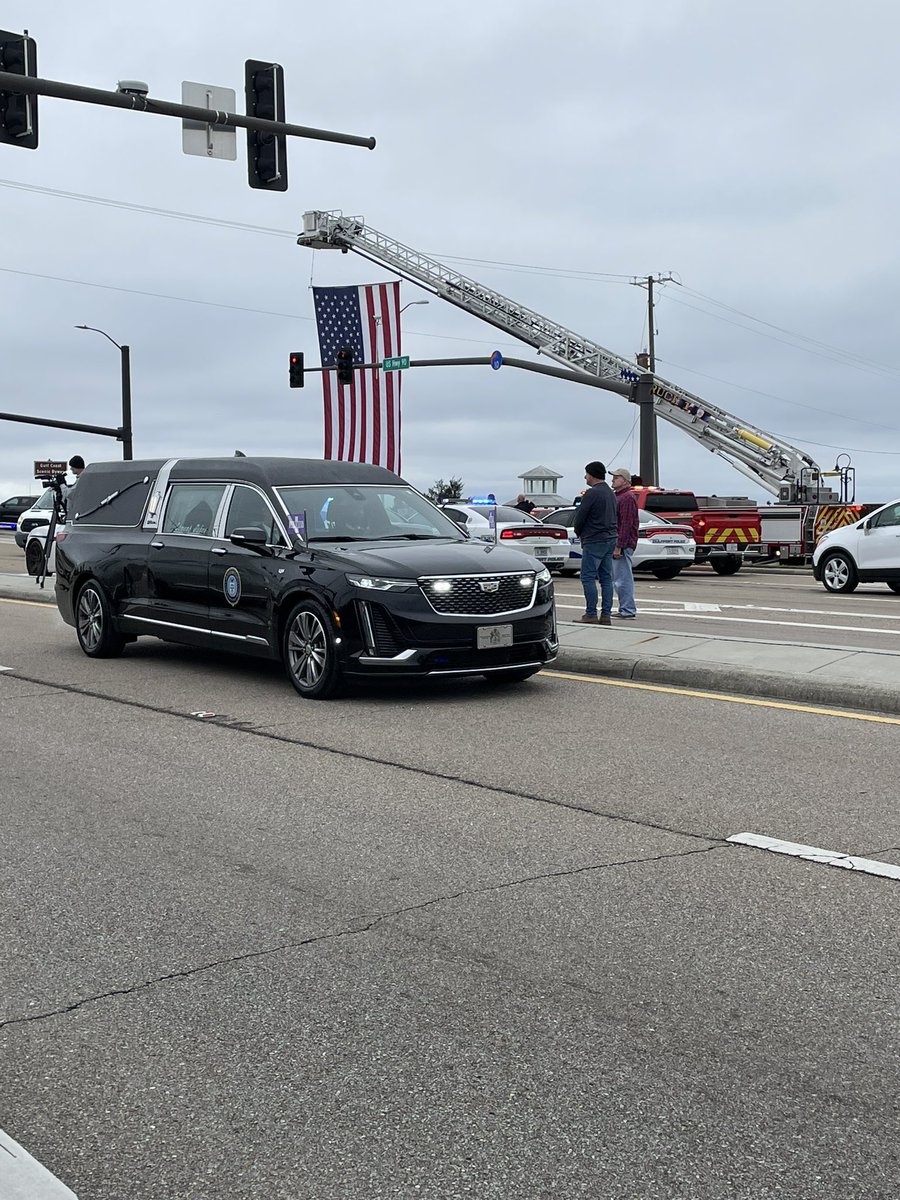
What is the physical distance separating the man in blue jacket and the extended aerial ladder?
3368cm

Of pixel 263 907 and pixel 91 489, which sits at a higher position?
pixel 91 489

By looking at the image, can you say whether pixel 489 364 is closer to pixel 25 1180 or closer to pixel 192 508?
pixel 192 508

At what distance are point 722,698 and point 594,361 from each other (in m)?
47.5

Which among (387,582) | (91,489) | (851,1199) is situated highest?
(91,489)

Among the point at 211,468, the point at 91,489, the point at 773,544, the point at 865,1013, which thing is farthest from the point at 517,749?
the point at 773,544

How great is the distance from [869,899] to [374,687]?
628 cm

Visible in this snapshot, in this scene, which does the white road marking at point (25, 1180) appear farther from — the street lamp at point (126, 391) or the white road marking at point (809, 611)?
the street lamp at point (126, 391)

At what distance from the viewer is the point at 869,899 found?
16.9 ft

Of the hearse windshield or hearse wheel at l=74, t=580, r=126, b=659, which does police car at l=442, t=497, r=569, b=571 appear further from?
the hearse windshield

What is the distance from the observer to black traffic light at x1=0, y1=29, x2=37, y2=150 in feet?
45.9

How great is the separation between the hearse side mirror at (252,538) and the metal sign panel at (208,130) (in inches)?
255

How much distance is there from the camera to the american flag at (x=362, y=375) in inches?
1431

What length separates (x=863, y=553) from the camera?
2312 centimetres

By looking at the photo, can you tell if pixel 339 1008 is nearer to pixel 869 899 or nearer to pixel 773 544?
pixel 869 899
